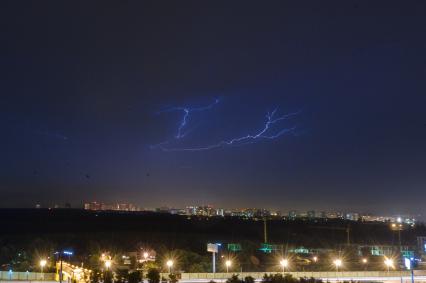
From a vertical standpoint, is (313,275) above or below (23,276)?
below

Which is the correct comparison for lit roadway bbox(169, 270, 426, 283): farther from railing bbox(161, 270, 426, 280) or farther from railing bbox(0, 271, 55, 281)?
railing bbox(0, 271, 55, 281)

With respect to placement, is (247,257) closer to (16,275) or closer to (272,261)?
(272,261)

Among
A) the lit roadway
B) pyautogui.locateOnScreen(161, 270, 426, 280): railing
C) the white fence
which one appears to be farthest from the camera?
pyautogui.locateOnScreen(161, 270, 426, 280): railing

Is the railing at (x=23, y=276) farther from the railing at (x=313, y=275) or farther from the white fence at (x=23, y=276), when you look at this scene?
the railing at (x=313, y=275)

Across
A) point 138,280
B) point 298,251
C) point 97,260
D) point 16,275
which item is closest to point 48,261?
point 97,260

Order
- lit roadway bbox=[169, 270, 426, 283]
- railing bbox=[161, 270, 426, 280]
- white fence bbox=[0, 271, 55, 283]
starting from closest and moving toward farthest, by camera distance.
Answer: white fence bbox=[0, 271, 55, 283], lit roadway bbox=[169, 270, 426, 283], railing bbox=[161, 270, 426, 280]

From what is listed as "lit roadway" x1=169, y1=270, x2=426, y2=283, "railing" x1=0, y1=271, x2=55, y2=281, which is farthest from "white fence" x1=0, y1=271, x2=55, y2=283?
"lit roadway" x1=169, y1=270, x2=426, y2=283

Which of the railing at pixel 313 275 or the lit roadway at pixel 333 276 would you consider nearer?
the lit roadway at pixel 333 276

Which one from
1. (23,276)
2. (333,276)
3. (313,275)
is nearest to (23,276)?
(23,276)

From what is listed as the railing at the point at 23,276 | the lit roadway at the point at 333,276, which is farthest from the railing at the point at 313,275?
the railing at the point at 23,276

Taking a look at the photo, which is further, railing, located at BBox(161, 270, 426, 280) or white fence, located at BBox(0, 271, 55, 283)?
railing, located at BBox(161, 270, 426, 280)

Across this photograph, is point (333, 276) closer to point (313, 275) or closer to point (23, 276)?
point (313, 275)
